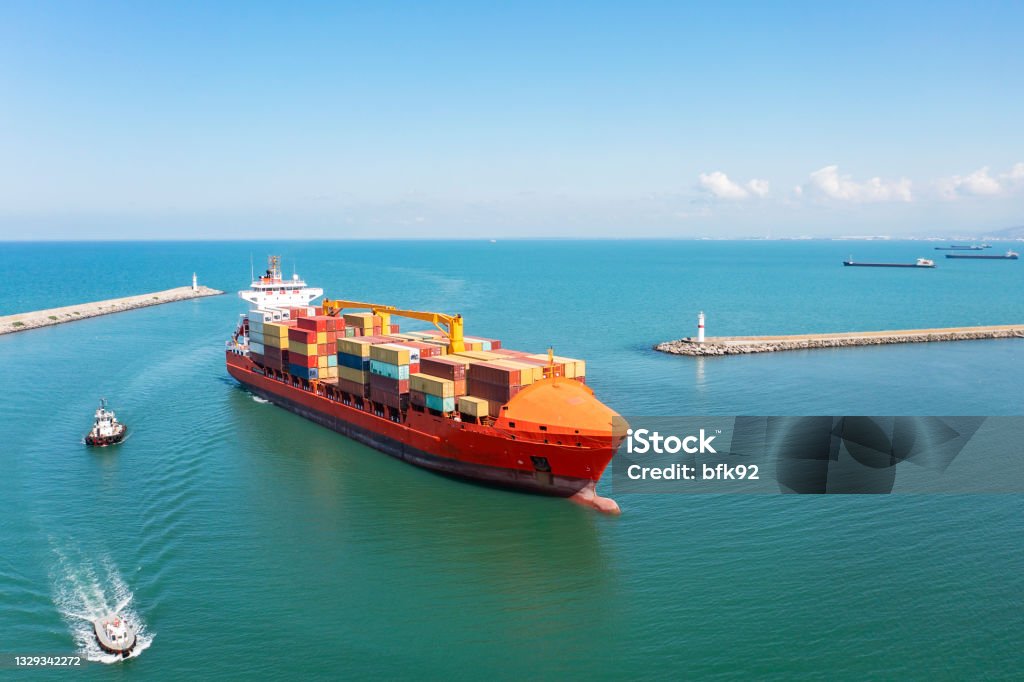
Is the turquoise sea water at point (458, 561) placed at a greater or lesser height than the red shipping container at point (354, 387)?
lesser

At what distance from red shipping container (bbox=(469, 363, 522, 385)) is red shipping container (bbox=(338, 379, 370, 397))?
31.9 ft

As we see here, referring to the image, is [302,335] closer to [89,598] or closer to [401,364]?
[401,364]

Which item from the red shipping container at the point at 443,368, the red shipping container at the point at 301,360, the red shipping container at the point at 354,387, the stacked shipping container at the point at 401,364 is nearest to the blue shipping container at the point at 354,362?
the stacked shipping container at the point at 401,364

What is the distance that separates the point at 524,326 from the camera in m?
88.0

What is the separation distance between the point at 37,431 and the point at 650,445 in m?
39.0

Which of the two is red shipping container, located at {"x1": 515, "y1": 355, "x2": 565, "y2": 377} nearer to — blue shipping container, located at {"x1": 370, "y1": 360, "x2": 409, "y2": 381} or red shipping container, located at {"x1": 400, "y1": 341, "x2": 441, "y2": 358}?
red shipping container, located at {"x1": 400, "y1": 341, "x2": 441, "y2": 358}

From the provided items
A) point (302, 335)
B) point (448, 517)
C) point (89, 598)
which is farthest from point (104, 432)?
point (448, 517)

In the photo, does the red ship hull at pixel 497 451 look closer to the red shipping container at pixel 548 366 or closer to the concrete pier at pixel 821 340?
the red shipping container at pixel 548 366

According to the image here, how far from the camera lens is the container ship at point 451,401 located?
33125 mm

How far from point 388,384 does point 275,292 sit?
3223cm

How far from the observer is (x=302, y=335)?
164ft

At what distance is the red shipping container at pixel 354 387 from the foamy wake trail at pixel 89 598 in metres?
18.6

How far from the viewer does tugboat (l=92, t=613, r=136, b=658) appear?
21516 mm

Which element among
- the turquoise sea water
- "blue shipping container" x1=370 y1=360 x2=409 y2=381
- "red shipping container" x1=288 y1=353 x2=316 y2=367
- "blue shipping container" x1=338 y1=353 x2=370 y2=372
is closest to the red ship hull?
the turquoise sea water
